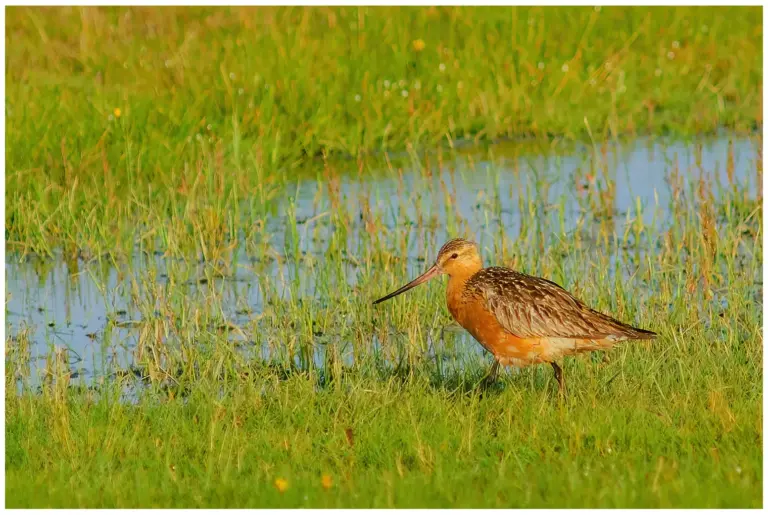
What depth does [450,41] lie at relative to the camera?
15.6m

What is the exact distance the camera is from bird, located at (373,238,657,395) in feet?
26.3

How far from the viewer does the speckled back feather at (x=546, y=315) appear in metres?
8.02

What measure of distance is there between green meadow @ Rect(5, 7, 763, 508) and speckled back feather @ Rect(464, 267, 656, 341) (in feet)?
0.88

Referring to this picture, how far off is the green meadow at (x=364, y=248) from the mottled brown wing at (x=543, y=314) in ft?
0.94

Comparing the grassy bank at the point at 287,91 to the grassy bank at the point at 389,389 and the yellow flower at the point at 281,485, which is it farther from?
the yellow flower at the point at 281,485

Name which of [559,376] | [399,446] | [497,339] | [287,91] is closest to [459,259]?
[497,339]

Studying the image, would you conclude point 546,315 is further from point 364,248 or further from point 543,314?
point 364,248

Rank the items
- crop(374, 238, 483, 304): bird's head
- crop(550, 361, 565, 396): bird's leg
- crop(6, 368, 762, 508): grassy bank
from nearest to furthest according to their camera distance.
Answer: crop(6, 368, 762, 508): grassy bank, crop(550, 361, 565, 396): bird's leg, crop(374, 238, 483, 304): bird's head

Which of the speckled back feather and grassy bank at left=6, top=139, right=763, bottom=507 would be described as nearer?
grassy bank at left=6, top=139, right=763, bottom=507

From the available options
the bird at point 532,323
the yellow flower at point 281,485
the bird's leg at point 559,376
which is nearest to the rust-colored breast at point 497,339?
the bird at point 532,323

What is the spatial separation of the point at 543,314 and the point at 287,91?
6267mm

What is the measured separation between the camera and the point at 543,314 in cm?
806

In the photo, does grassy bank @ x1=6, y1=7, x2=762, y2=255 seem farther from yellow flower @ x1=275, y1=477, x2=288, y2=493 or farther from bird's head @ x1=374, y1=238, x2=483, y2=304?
yellow flower @ x1=275, y1=477, x2=288, y2=493

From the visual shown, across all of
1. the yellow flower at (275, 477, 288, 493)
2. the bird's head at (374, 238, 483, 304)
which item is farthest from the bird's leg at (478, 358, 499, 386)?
the yellow flower at (275, 477, 288, 493)
